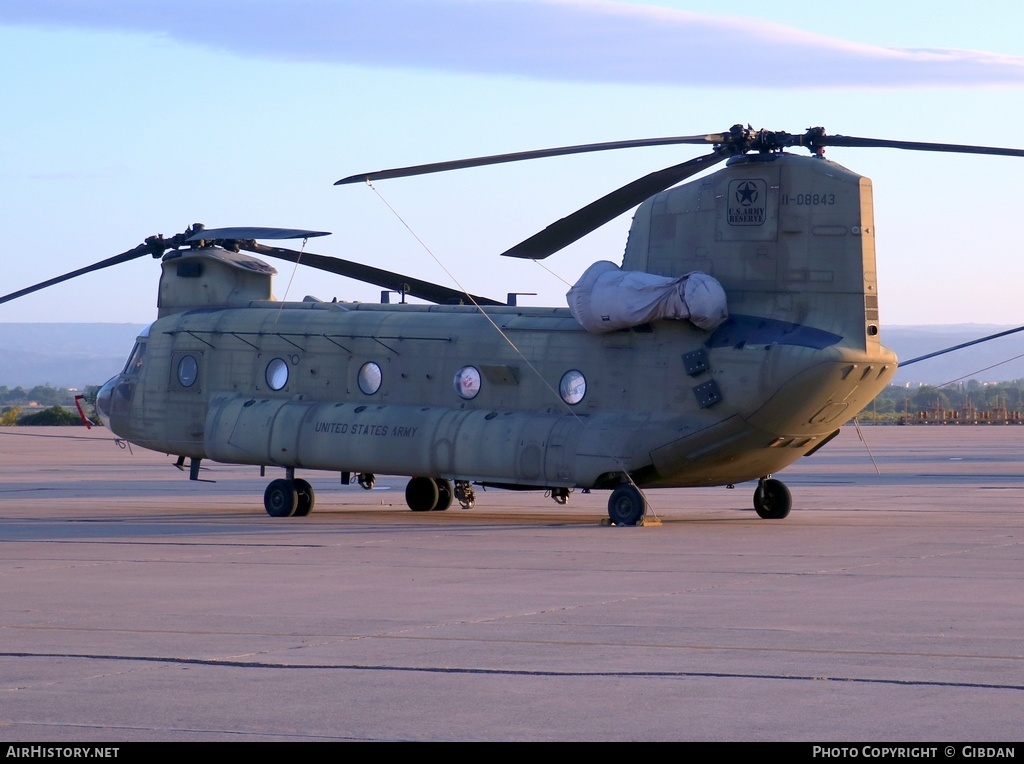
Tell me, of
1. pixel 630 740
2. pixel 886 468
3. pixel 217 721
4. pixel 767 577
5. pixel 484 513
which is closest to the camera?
pixel 630 740

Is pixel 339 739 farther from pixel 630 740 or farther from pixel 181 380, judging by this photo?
pixel 181 380

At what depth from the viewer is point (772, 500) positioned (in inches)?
855

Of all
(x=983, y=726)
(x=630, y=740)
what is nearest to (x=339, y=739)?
(x=630, y=740)

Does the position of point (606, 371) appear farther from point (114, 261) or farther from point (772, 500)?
point (114, 261)

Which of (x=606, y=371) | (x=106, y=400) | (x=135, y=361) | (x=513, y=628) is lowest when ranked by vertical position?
(x=513, y=628)

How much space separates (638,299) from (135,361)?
10277 millimetres

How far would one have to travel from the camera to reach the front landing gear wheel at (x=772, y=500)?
2166cm

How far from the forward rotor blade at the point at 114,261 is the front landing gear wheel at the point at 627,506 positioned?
10267mm

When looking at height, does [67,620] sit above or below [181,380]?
below

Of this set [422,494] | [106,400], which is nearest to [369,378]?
[422,494]

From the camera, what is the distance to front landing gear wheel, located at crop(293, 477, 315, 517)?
23484 mm

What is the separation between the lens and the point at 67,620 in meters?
11.2

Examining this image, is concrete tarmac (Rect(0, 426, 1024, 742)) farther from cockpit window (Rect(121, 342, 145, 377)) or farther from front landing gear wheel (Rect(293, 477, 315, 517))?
cockpit window (Rect(121, 342, 145, 377))

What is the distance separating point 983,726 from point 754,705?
1203 millimetres
